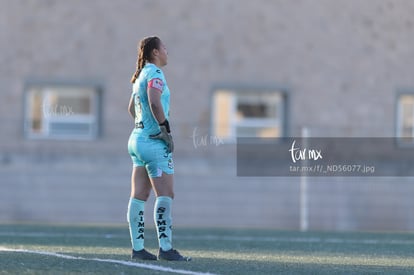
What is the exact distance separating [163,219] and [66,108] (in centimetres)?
1470

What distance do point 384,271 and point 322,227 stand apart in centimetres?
1108

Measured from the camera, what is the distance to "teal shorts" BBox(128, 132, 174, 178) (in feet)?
28.6

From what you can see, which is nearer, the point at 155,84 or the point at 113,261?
the point at 155,84

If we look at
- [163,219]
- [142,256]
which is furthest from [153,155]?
[142,256]

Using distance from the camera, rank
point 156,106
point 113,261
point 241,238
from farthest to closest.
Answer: point 241,238, point 113,261, point 156,106

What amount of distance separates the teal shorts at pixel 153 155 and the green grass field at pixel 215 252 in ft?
2.38

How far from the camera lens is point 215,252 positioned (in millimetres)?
10461

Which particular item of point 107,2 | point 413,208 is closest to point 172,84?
point 107,2

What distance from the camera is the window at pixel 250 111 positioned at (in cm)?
2355

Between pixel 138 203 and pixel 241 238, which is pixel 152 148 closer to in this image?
pixel 138 203

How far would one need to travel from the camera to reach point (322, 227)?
1975cm

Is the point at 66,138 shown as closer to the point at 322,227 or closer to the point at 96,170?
the point at 96,170

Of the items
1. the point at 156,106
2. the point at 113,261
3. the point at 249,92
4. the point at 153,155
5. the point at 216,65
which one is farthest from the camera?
the point at 249,92

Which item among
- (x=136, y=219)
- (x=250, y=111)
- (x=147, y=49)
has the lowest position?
(x=136, y=219)
